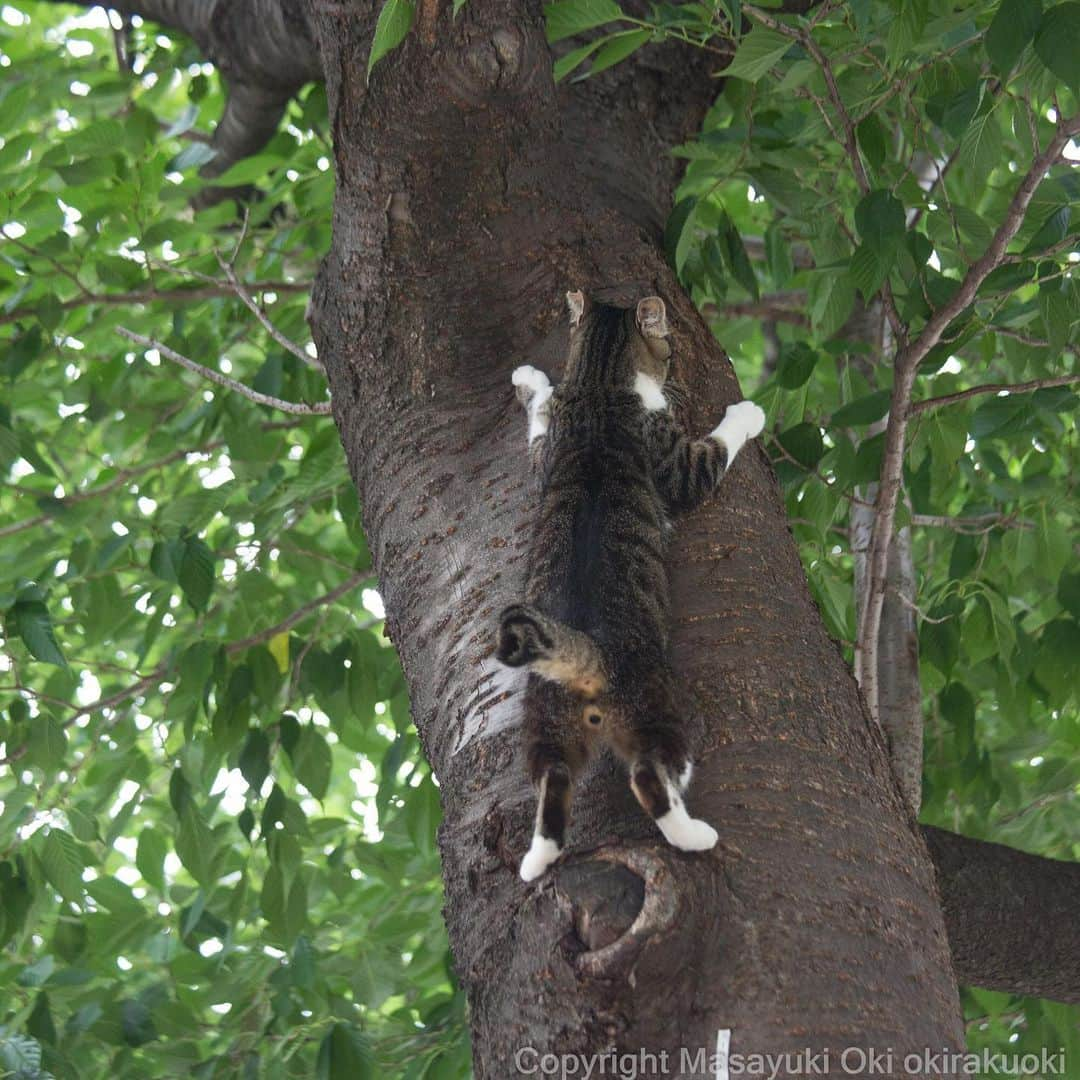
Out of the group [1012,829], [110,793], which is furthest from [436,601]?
[1012,829]

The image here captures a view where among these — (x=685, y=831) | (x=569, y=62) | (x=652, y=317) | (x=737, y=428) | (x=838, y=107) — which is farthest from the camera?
(x=569, y=62)

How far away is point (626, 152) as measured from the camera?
10.3 ft

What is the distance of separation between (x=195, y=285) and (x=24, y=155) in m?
0.87

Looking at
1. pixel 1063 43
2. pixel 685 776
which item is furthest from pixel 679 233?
pixel 685 776

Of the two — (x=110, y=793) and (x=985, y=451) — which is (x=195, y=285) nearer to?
(x=110, y=793)

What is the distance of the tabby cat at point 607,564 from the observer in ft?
6.21

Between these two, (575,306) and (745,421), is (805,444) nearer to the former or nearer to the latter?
(745,421)

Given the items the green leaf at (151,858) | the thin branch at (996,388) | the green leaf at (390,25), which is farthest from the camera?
the green leaf at (151,858)

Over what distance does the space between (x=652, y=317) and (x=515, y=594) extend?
0.75m

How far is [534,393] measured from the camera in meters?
2.58

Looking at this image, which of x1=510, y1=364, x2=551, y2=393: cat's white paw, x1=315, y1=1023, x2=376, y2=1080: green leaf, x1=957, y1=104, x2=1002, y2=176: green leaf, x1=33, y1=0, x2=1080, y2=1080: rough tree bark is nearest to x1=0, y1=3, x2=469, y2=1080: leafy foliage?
x1=315, y1=1023, x2=376, y2=1080: green leaf

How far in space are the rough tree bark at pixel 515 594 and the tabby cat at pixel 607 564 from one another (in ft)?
0.17

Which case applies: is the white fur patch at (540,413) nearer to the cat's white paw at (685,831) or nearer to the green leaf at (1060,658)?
the cat's white paw at (685,831)

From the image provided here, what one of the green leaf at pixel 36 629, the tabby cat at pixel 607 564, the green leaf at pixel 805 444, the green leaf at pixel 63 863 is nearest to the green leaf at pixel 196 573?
the green leaf at pixel 36 629
